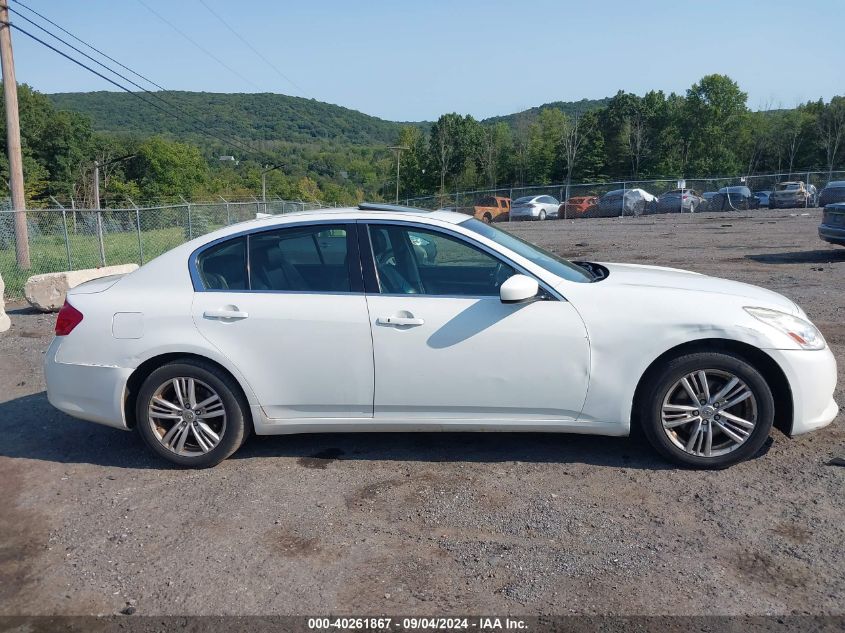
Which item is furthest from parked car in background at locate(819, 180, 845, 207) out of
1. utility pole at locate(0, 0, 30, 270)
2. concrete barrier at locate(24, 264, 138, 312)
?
utility pole at locate(0, 0, 30, 270)

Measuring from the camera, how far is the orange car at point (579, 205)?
4338cm

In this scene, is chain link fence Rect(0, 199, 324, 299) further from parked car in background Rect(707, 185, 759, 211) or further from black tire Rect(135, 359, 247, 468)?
parked car in background Rect(707, 185, 759, 211)

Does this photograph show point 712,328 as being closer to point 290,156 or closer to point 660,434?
point 660,434

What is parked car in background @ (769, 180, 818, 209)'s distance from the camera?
3950 cm

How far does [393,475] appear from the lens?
15.0 feet

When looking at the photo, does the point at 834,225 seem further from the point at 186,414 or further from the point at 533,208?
the point at 533,208

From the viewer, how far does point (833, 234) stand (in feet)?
47.8

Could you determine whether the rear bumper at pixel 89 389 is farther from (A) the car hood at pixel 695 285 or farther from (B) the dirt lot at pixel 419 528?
(A) the car hood at pixel 695 285

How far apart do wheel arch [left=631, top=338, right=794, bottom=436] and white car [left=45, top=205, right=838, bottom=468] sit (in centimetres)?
1

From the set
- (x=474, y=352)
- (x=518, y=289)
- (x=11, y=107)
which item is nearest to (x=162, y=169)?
(x=11, y=107)

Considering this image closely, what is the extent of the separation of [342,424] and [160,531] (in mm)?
1234

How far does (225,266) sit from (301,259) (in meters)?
0.49

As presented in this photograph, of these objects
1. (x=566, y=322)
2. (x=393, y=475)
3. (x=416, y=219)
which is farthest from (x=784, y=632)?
(x=416, y=219)

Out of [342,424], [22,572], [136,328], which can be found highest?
[136,328]
